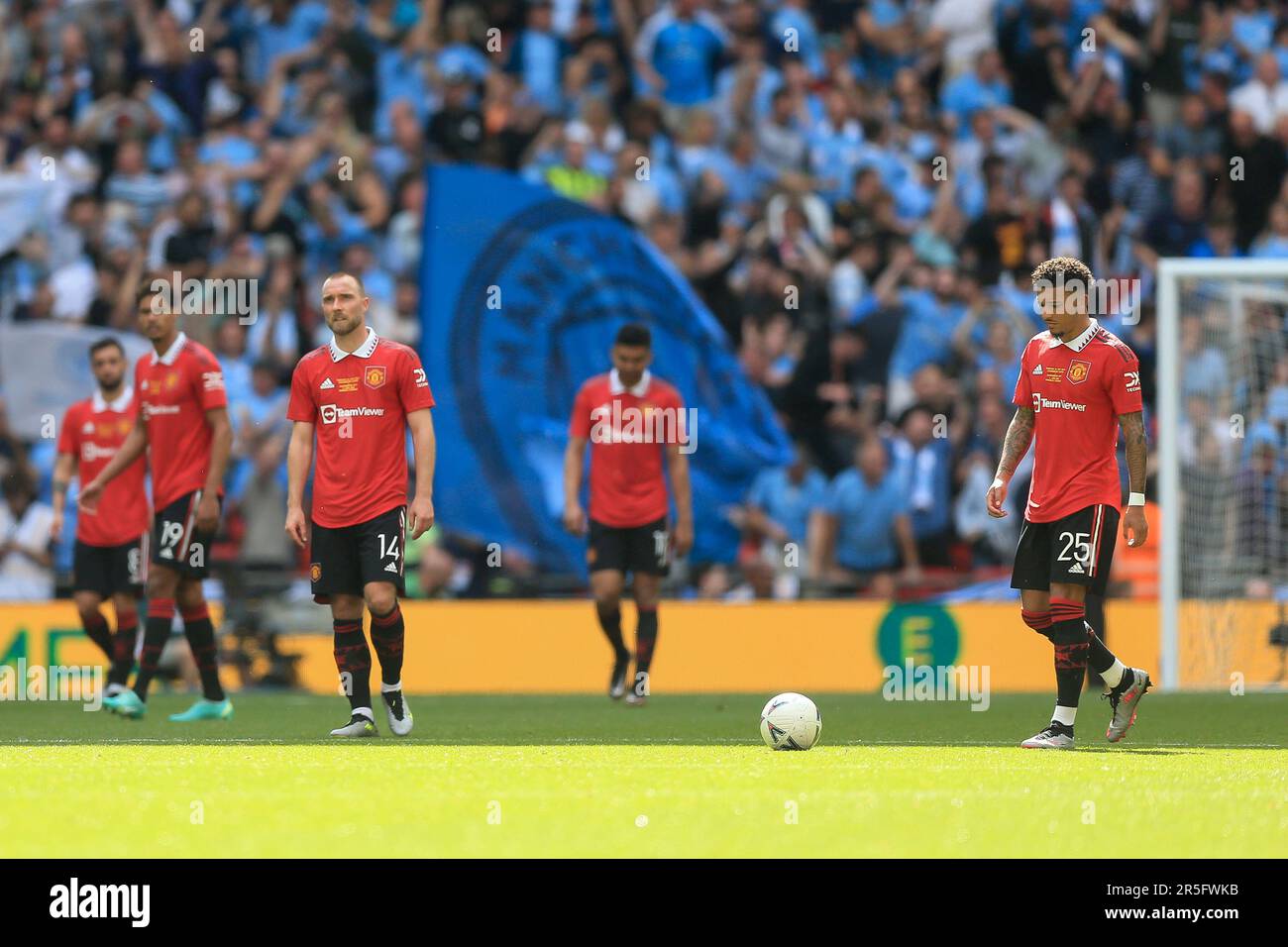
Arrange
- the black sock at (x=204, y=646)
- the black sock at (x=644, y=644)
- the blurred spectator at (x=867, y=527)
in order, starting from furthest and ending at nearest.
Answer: the blurred spectator at (x=867, y=527) < the black sock at (x=644, y=644) < the black sock at (x=204, y=646)

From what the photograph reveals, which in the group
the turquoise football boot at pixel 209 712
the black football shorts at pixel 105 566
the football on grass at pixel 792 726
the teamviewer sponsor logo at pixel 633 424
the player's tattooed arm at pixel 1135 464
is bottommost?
the turquoise football boot at pixel 209 712

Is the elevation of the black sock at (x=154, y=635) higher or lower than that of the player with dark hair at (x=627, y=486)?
lower

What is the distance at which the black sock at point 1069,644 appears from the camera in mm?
9453

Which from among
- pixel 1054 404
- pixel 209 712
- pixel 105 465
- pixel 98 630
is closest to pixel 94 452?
pixel 105 465

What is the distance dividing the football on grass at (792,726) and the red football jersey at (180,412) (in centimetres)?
402

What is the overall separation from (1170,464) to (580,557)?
478 cm

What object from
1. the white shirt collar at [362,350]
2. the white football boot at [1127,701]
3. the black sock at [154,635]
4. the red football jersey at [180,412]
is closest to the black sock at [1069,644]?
the white football boot at [1127,701]

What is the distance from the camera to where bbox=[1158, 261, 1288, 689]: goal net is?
15.4 meters

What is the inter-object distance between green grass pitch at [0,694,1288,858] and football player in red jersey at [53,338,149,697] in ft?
4.16

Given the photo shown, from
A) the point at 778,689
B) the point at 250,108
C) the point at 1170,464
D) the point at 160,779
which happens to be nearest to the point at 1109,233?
the point at 1170,464

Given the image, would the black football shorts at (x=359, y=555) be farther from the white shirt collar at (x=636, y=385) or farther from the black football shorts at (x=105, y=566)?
the white shirt collar at (x=636, y=385)

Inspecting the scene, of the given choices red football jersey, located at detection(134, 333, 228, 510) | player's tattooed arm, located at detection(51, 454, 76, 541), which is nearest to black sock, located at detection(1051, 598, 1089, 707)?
red football jersey, located at detection(134, 333, 228, 510)

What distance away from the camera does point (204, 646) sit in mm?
11797
